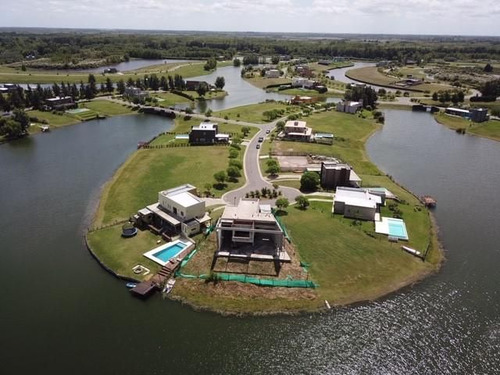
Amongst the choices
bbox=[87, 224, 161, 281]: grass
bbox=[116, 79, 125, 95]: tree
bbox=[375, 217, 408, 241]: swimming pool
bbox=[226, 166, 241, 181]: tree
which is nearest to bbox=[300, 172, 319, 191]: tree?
bbox=[226, 166, 241, 181]: tree

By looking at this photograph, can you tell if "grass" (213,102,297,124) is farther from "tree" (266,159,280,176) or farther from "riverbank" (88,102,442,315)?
"riverbank" (88,102,442,315)

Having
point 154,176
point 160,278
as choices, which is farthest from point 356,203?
point 154,176

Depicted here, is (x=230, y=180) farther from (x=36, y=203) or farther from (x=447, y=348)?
(x=447, y=348)

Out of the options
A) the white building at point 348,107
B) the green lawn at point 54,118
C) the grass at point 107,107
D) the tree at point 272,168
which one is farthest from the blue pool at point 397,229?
the grass at point 107,107

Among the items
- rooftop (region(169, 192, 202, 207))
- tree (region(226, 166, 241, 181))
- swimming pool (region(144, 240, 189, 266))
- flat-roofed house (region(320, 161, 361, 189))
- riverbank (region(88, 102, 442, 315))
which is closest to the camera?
riverbank (region(88, 102, 442, 315))

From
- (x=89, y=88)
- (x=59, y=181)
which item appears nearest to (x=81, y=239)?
(x=59, y=181)

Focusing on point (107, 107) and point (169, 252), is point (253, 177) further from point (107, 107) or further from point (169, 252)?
point (107, 107)

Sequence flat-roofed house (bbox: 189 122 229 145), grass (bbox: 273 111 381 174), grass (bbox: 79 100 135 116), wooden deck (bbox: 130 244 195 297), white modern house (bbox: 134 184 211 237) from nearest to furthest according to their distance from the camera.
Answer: wooden deck (bbox: 130 244 195 297)
white modern house (bbox: 134 184 211 237)
grass (bbox: 273 111 381 174)
flat-roofed house (bbox: 189 122 229 145)
grass (bbox: 79 100 135 116)
